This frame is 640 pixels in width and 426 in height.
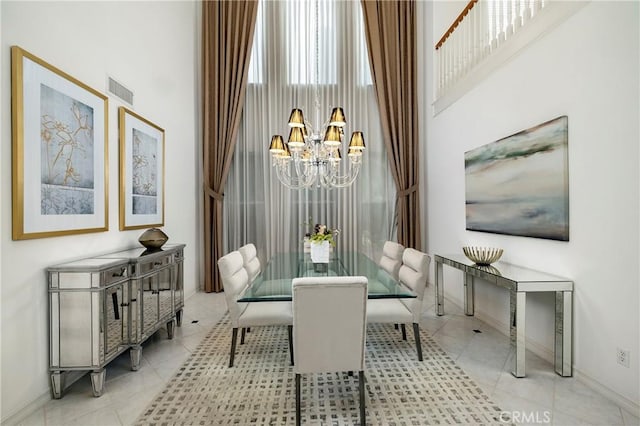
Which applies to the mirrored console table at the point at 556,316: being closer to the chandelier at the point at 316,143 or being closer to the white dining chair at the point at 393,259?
the white dining chair at the point at 393,259

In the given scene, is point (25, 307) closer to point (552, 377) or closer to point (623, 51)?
point (552, 377)

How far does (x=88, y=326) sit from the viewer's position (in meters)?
2.19

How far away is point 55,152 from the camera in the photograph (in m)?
2.27

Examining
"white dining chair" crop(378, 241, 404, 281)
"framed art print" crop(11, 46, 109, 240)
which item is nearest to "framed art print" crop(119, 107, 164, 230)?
"framed art print" crop(11, 46, 109, 240)

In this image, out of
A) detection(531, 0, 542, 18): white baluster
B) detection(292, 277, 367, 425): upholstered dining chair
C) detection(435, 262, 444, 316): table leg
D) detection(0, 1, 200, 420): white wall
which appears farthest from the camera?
detection(435, 262, 444, 316): table leg

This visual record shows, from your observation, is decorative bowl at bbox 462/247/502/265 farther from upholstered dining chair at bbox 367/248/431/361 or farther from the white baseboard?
the white baseboard

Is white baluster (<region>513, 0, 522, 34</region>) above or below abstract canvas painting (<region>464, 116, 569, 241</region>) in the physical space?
above

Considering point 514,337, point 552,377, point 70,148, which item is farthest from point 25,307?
point 552,377

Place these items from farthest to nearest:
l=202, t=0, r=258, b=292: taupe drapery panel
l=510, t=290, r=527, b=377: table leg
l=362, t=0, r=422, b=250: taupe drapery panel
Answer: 1. l=362, t=0, r=422, b=250: taupe drapery panel
2. l=202, t=0, r=258, b=292: taupe drapery panel
3. l=510, t=290, r=527, b=377: table leg

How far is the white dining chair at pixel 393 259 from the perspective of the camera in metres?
3.39

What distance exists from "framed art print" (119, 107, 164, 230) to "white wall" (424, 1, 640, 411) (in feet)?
12.0

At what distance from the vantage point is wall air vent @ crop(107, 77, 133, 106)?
299 centimetres

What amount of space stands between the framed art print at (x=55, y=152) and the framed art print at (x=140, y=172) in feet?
0.91

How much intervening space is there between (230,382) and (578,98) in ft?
10.7
